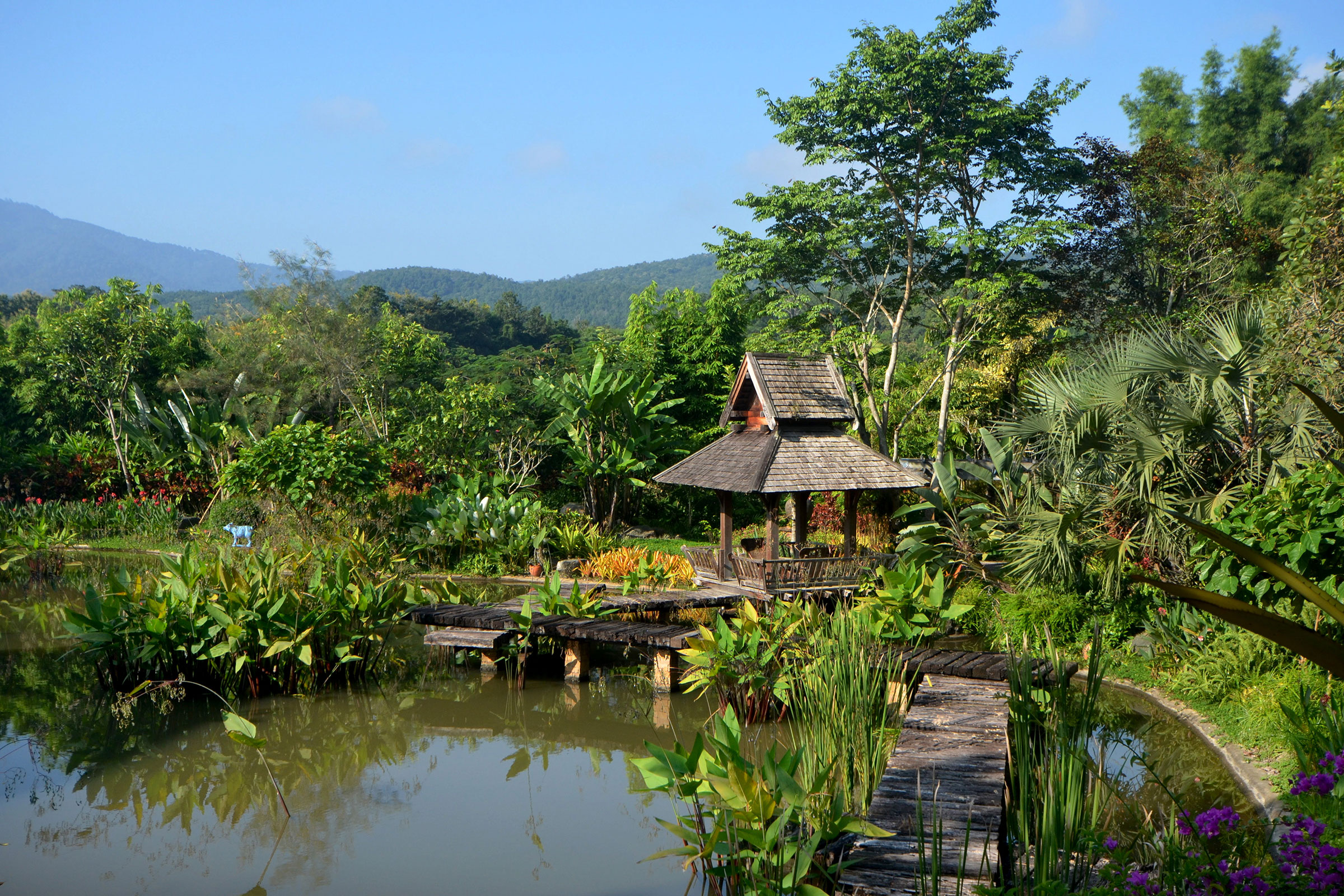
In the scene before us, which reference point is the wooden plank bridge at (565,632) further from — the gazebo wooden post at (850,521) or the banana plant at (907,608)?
the gazebo wooden post at (850,521)

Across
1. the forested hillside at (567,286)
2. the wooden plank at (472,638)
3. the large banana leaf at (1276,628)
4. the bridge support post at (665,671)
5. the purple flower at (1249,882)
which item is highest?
the forested hillside at (567,286)

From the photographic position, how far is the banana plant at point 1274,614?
1.76 meters

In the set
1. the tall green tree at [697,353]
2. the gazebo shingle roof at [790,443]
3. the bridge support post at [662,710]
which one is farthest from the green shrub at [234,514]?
the bridge support post at [662,710]

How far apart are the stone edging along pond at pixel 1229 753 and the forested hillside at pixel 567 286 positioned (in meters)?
97.1

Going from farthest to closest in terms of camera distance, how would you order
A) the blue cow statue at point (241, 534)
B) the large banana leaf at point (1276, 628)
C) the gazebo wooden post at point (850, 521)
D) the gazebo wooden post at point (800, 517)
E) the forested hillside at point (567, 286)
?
the forested hillside at point (567, 286) → the blue cow statue at point (241, 534) → the gazebo wooden post at point (800, 517) → the gazebo wooden post at point (850, 521) → the large banana leaf at point (1276, 628)

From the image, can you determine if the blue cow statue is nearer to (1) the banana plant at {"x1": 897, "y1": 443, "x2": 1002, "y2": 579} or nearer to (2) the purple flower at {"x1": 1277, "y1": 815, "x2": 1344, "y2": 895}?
(1) the banana plant at {"x1": 897, "y1": 443, "x2": 1002, "y2": 579}

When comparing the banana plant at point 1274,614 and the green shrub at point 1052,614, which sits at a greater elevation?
the banana plant at point 1274,614

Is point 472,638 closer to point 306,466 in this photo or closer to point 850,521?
point 850,521

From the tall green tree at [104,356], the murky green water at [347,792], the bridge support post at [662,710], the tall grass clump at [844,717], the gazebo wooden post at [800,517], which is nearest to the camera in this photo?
the tall grass clump at [844,717]

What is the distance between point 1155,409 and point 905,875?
23.4ft

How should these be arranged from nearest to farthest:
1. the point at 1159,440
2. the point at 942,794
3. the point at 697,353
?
the point at 942,794, the point at 1159,440, the point at 697,353

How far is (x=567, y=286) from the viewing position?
420ft

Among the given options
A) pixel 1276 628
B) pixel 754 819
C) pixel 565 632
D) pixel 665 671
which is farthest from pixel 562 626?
pixel 1276 628

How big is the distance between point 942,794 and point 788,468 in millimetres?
7712
